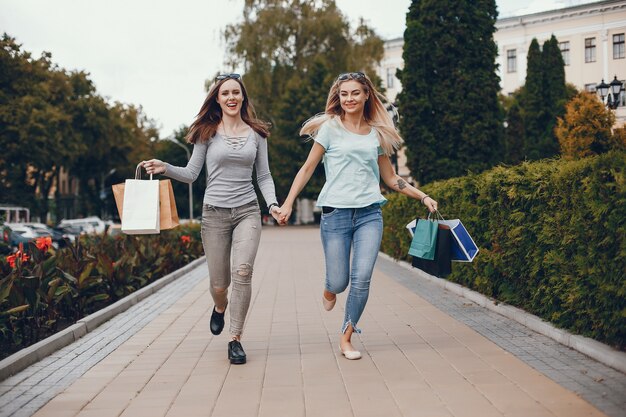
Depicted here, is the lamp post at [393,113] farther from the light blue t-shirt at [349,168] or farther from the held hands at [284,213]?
the held hands at [284,213]

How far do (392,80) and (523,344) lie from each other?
2506 inches

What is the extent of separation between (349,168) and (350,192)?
19cm

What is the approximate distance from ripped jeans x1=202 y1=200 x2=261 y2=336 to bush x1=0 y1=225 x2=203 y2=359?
1803 mm

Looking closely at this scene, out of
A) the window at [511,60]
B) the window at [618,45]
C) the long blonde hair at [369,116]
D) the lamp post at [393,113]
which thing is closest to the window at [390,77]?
the window at [511,60]

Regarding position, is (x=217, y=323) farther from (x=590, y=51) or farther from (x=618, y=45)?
(x=590, y=51)

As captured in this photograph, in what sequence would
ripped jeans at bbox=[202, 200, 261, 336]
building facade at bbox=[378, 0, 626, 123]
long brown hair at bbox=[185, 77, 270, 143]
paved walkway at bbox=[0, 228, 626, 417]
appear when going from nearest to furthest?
paved walkway at bbox=[0, 228, 626, 417] < ripped jeans at bbox=[202, 200, 261, 336] < long brown hair at bbox=[185, 77, 270, 143] < building facade at bbox=[378, 0, 626, 123]

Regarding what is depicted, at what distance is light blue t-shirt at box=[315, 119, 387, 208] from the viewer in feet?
19.6

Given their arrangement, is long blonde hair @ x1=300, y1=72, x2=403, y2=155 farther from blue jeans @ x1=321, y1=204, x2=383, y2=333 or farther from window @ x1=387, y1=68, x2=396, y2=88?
window @ x1=387, y1=68, x2=396, y2=88

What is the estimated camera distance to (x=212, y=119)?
6.28 meters

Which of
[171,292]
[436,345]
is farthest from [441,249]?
[171,292]

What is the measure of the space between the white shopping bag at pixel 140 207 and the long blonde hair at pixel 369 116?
1298 mm

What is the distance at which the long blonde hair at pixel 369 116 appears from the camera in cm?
620

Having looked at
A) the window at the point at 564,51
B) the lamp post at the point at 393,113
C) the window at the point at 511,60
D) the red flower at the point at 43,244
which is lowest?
the red flower at the point at 43,244

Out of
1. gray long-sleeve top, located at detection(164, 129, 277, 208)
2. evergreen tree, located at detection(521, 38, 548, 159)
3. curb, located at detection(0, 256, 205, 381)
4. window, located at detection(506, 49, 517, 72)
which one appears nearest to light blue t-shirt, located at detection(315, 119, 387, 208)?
gray long-sleeve top, located at detection(164, 129, 277, 208)
